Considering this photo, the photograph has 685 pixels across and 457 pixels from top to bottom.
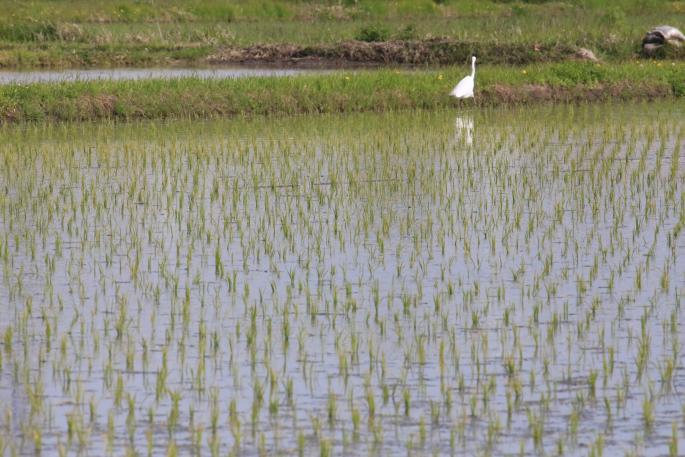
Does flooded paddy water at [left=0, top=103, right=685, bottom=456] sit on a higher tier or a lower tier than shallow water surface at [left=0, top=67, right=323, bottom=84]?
higher

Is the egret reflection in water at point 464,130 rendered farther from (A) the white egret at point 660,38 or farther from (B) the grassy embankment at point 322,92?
(A) the white egret at point 660,38

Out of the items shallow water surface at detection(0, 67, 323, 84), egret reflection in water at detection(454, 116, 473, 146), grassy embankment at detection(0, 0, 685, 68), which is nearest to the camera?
egret reflection in water at detection(454, 116, 473, 146)

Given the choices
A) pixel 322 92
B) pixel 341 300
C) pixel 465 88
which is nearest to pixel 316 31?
pixel 322 92

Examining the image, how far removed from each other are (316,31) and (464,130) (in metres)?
13.6

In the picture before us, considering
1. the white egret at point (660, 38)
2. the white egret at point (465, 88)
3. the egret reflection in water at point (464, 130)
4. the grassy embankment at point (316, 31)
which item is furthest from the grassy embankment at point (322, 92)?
the grassy embankment at point (316, 31)

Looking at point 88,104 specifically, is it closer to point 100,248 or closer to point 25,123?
point 25,123

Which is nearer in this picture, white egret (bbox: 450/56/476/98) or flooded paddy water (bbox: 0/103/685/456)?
flooded paddy water (bbox: 0/103/685/456)

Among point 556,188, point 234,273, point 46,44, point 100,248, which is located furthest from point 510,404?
point 46,44

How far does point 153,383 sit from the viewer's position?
17.9ft

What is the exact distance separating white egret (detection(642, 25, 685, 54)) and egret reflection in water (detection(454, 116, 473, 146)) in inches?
292

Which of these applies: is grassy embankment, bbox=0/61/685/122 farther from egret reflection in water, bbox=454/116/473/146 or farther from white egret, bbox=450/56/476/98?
egret reflection in water, bbox=454/116/473/146

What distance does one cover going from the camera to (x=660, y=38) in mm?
21844

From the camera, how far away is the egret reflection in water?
1320 cm

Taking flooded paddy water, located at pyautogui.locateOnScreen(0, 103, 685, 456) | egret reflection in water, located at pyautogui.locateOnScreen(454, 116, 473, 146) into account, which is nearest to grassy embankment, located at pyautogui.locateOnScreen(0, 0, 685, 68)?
egret reflection in water, located at pyautogui.locateOnScreen(454, 116, 473, 146)
